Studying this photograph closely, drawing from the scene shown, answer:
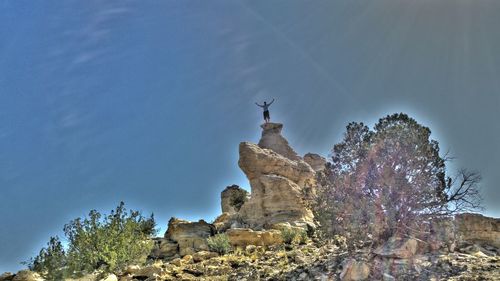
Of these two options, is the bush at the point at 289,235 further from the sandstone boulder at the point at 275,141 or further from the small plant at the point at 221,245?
the sandstone boulder at the point at 275,141

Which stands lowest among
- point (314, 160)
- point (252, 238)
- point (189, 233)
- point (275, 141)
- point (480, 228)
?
point (480, 228)

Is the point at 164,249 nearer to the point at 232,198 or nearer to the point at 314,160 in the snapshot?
the point at 232,198

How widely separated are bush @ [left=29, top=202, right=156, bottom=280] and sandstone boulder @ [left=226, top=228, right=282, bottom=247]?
6565 millimetres

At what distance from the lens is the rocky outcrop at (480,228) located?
2750 centimetres

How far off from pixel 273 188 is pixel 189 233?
9.82 m

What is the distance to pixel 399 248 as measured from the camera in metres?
19.4

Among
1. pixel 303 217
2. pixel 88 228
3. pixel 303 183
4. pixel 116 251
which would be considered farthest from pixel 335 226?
pixel 303 183

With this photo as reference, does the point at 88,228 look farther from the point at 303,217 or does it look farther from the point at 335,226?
the point at 303,217

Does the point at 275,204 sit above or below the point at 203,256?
above

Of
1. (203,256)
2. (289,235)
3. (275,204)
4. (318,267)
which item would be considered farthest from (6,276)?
(275,204)

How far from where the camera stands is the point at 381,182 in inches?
868

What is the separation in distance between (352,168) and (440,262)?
A: 7.02 metres

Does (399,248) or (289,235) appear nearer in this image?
(399,248)

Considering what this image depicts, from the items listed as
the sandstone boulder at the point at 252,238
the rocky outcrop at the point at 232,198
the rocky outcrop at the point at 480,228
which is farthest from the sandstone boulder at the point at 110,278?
the rocky outcrop at the point at 232,198
